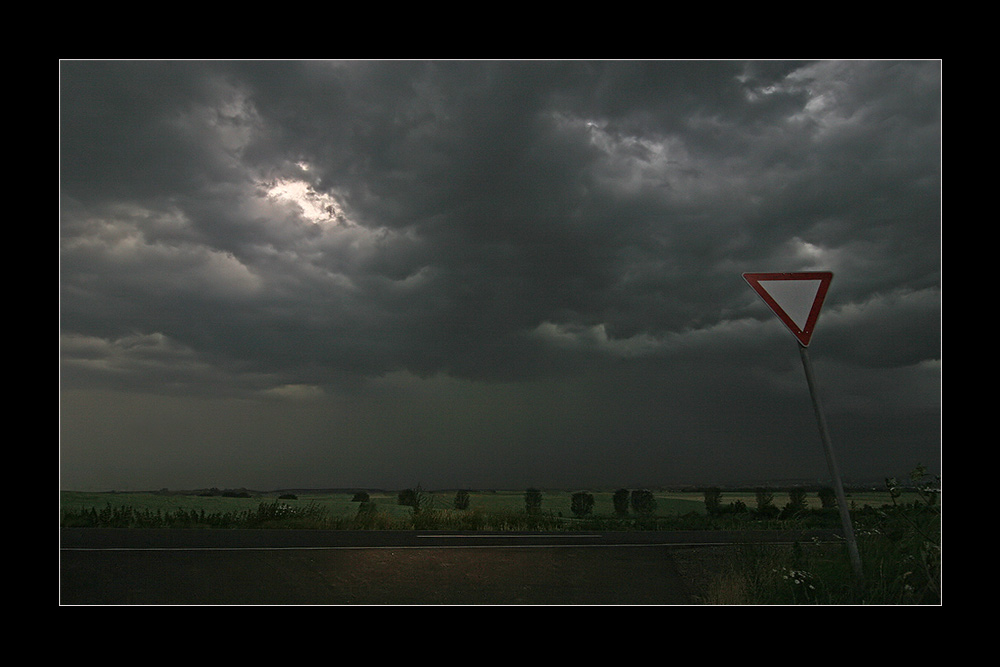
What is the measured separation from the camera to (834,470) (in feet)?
21.2

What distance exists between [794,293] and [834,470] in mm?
1840

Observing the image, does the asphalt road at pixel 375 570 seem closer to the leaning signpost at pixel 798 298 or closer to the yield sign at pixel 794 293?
the leaning signpost at pixel 798 298

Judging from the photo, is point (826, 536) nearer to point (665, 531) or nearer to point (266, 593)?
point (665, 531)

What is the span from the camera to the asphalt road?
23.6 feet

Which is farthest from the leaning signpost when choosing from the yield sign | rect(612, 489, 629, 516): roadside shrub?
rect(612, 489, 629, 516): roadside shrub

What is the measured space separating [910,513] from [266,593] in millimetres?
7030

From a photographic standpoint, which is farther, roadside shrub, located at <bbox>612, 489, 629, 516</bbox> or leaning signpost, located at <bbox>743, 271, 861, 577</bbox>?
roadside shrub, located at <bbox>612, 489, 629, 516</bbox>

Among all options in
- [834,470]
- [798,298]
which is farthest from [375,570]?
[798,298]

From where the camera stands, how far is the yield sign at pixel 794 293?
690 centimetres

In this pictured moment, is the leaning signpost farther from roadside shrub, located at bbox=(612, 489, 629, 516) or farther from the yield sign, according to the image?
roadside shrub, located at bbox=(612, 489, 629, 516)

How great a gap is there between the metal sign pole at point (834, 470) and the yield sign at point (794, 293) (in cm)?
32

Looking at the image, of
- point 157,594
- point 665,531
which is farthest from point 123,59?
point 665,531

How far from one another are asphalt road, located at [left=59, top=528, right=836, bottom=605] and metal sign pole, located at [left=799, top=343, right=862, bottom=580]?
1.46 metres

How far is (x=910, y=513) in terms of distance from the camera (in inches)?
282
